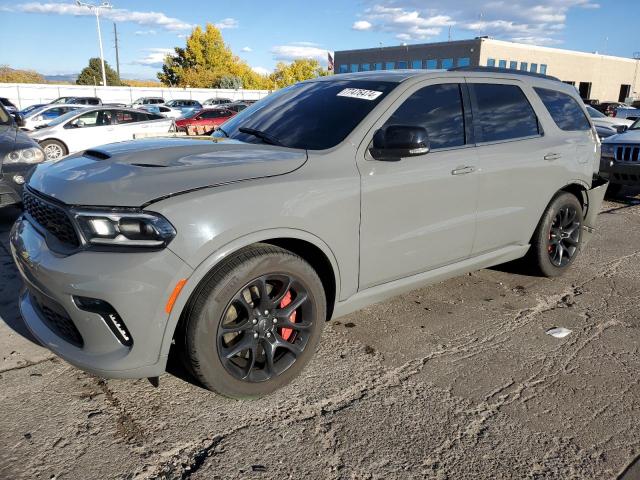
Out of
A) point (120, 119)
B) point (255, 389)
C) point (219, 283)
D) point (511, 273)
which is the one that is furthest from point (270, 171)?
point (120, 119)

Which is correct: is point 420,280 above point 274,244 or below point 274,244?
below

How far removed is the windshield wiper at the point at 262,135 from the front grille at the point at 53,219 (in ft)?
4.44

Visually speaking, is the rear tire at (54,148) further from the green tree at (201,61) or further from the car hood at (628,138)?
the green tree at (201,61)

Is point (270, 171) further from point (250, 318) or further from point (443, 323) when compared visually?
point (443, 323)

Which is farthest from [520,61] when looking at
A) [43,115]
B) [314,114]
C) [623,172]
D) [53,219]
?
[53,219]

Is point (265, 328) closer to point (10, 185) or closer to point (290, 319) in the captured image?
point (290, 319)

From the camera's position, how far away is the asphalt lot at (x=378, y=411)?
2344 millimetres

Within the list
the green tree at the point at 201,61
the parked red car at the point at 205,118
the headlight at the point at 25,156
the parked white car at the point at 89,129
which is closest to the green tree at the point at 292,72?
the green tree at the point at 201,61

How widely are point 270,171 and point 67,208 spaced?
1.01 meters

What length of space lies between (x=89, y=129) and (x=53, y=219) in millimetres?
12454

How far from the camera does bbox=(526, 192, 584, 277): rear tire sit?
444 centimetres

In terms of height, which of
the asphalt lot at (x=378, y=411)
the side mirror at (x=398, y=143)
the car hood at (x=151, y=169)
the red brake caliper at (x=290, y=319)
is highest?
the side mirror at (x=398, y=143)

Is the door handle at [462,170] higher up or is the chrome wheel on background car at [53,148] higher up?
the door handle at [462,170]

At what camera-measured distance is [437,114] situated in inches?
139
